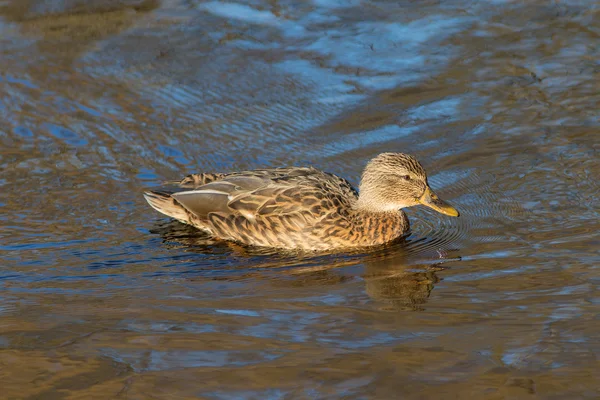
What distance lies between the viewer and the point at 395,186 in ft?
29.1

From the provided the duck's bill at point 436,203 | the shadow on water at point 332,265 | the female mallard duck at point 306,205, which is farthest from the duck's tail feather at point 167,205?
the duck's bill at point 436,203

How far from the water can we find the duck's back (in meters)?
0.21

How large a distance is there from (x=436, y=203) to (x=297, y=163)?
212 centimetres

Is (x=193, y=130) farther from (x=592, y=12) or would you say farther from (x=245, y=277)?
(x=592, y=12)

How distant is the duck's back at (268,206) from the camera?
8.73m

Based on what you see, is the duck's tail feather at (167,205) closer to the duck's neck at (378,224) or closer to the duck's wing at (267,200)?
the duck's wing at (267,200)

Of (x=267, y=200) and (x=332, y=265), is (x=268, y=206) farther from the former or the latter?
(x=332, y=265)

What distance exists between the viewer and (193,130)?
36.3 ft

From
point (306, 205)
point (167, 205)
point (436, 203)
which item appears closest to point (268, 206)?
point (306, 205)

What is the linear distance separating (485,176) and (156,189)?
3263mm

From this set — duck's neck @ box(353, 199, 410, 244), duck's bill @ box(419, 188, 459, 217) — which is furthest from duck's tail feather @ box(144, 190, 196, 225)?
duck's bill @ box(419, 188, 459, 217)

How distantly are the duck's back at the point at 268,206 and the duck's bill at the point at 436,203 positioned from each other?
69 cm

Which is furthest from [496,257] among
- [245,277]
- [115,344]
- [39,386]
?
[39,386]

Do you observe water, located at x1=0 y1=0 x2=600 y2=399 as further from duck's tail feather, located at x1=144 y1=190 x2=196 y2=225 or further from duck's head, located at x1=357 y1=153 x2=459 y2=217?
duck's head, located at x1=357 y1=153 x2=459 y2=217
